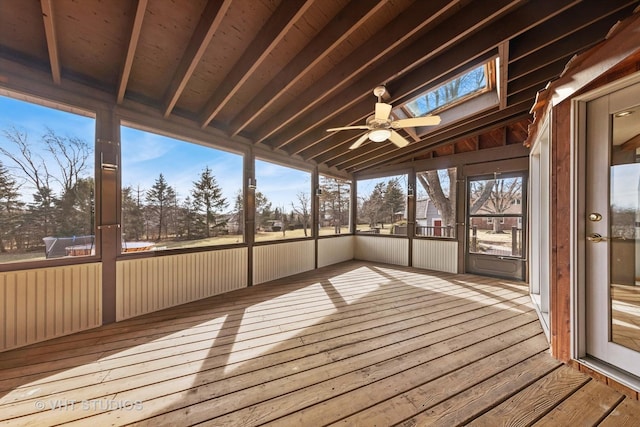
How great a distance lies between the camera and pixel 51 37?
1962 millimetres

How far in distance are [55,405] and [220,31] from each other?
10.3 ft

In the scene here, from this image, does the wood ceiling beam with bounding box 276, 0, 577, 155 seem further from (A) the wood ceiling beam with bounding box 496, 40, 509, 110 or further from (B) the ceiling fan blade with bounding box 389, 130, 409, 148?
(B) the ceiling fan blade with bounding box 389, 130, 409, 148

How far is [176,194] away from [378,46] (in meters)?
3.18

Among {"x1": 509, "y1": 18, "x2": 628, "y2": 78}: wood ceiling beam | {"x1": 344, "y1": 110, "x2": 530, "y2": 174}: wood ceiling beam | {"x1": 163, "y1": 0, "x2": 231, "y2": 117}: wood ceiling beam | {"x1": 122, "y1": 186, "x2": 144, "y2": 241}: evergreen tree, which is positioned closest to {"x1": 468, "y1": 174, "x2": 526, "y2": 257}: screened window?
{"x1": 344, "y1": 110, "x2": 530, "y2": 174}: wood ceiling beam

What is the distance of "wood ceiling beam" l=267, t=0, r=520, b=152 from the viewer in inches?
77.4

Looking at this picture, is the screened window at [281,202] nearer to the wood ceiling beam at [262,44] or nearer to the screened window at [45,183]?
the wood ceiling beam at [262,44]

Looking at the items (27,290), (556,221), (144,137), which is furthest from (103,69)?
(556,221)

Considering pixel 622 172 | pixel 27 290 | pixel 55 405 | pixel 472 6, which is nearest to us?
pixel 55 405

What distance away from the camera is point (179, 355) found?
2.16 meters

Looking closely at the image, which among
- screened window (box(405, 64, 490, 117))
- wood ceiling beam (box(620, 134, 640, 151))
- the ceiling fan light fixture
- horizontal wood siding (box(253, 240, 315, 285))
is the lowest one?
horizontal wood siding (box(253, 240, 315, 285))

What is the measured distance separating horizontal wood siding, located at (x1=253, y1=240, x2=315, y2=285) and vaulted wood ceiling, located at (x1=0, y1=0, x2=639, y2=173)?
2443 mm

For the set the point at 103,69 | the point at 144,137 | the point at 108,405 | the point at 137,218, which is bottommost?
the point at 108,405

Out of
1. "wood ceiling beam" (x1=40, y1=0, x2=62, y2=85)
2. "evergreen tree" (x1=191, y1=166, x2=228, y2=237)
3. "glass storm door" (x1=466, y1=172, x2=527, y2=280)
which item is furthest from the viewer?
"glass storm door" (x1=466, y1=172, x2=527, y2=280)

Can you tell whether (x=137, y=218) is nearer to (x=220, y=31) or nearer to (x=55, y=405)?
(x=55, y=405)
